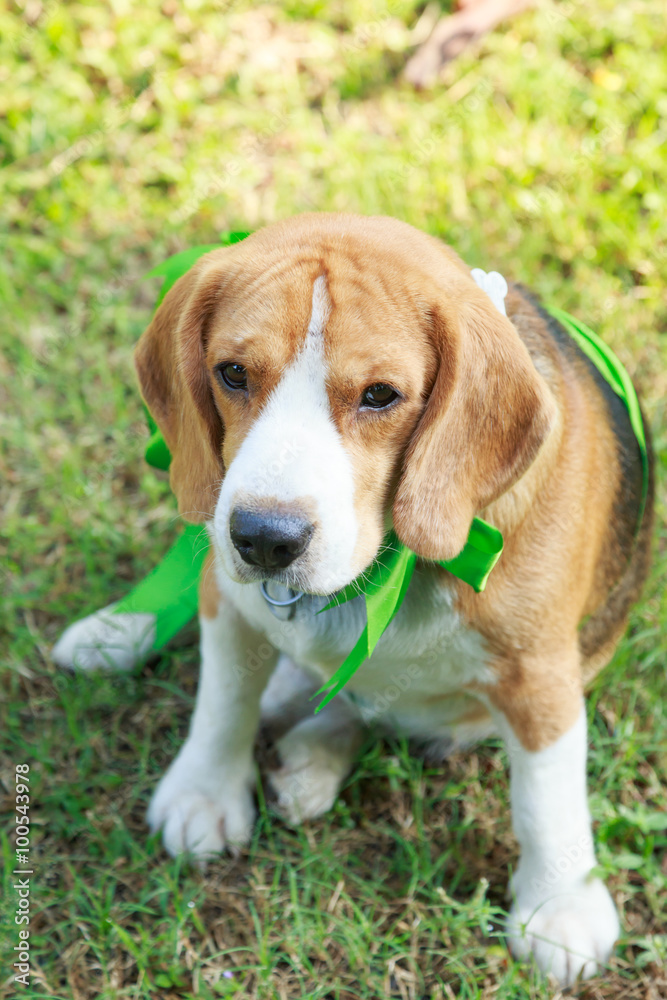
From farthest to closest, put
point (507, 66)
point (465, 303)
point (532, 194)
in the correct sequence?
point (507, 66) < point (532, 194) < point (465, 303)

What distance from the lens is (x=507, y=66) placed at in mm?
5449

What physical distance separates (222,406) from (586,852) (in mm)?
1812

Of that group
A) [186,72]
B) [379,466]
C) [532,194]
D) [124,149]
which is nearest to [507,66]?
[532,194]

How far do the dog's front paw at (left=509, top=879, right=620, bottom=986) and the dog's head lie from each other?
1.38 meters

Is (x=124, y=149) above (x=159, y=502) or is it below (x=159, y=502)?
above

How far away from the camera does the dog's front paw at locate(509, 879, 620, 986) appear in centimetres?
294

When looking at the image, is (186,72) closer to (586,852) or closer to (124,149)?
(124,149)

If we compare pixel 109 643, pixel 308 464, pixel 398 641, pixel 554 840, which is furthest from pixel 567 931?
pixel 109 643

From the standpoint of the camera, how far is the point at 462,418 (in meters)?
2.31

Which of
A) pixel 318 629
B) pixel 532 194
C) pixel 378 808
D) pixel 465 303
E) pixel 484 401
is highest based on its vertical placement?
pixel 465 303

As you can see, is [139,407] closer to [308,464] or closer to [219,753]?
[219,753]

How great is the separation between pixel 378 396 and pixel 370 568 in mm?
529

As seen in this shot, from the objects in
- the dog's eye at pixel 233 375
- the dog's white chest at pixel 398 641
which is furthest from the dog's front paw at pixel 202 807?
the dog's eye at pixel 233 375

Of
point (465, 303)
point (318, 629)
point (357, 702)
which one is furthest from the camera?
point (357, 702)
